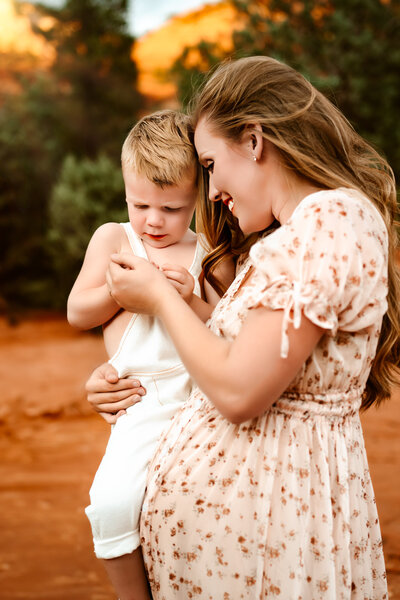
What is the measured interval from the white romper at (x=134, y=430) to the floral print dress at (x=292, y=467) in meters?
0.08

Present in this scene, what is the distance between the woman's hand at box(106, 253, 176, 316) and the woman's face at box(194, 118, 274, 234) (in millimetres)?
280

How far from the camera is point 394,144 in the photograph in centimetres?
1077

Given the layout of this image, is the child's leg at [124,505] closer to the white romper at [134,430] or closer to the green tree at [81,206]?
the white romper at [134,430]

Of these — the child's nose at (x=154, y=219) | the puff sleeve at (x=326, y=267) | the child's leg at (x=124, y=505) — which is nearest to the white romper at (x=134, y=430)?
the child's leg at (x=124, y=505)

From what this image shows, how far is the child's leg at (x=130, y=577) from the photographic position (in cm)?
171

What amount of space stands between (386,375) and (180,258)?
767mm

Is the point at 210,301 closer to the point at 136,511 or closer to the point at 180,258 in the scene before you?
the point at 180,258

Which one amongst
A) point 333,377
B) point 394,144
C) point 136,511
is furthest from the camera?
point 394,144

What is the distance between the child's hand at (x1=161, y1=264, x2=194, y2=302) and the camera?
178 cm

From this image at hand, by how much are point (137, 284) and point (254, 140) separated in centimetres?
→ 48

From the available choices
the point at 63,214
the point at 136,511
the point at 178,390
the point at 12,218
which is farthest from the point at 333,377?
the point at 12,218

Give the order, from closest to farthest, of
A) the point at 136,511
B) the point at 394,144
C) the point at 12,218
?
the point at 136,511, the point at 394,144, the point at 12,218

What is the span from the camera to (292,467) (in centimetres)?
150

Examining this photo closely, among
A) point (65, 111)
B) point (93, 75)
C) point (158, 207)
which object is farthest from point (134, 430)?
point (93, 75)
